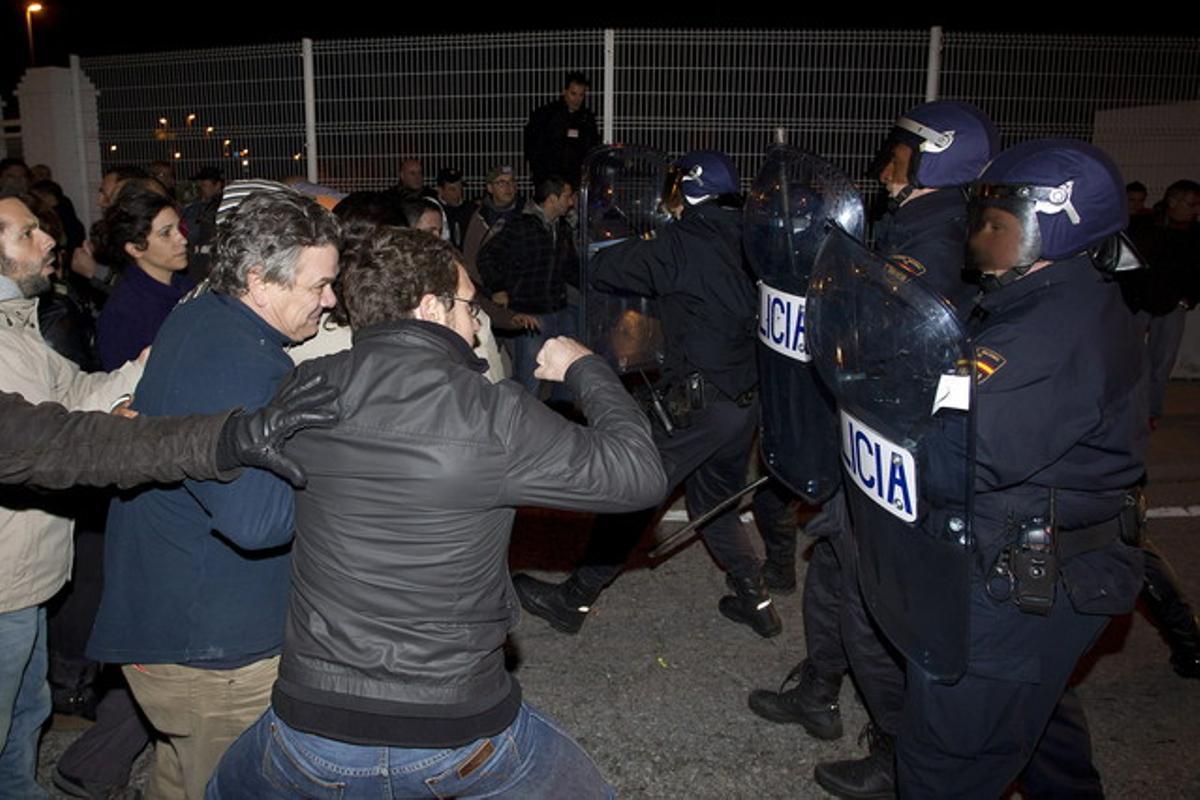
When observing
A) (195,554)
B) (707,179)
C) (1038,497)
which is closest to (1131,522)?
(1038,497)

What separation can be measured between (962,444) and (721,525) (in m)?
2.56

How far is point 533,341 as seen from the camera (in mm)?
7918

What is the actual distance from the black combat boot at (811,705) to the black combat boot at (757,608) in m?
0.66

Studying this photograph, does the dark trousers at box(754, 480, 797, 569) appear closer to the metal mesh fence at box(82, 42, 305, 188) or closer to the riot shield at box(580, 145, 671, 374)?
the riot shield at box(580, 145, 671, 374)

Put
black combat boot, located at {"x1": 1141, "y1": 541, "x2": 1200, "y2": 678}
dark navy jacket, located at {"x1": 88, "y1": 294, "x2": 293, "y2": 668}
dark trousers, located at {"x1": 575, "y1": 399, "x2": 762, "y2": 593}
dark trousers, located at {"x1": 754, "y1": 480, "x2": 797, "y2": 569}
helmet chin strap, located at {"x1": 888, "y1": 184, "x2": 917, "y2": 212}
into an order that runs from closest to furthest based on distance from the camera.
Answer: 1. dark navy jacket, located at {"x1": 88, "y1": 294, "x2": 293, "y2": 668}
2. helmet chin strap, located at {"x1": 888, "y1": 184, "x2": 917, "y2": 212}
3. black combat boot, located at {"x1": 1141, "y1": 541, "x2": 1200, "y2": 678}
4. dark trousers, located at {"x1": 575, "y1": 399, "x2": 762, "y2": 593}
5. dark trousers, located at {"x1": 754, "y1": 480, "x2": 797, "y2": 569}

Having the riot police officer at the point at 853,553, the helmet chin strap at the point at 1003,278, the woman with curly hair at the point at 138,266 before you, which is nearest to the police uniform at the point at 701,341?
the riot police officer at the point at 853,553

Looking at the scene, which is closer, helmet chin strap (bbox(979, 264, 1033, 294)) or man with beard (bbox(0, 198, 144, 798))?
helmet chin strap (bbox(979, 264, 1033, 294))

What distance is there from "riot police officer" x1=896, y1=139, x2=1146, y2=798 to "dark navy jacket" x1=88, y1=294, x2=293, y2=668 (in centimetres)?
171

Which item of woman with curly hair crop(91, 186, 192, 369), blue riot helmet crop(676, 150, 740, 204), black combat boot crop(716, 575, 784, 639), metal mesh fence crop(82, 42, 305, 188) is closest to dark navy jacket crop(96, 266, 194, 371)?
woman with curly hair crop(91, 186, 192, 369)

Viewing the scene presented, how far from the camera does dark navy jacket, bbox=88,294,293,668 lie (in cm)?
234

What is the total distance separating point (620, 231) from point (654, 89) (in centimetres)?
395

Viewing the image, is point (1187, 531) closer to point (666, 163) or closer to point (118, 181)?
Result: point (666, 163)

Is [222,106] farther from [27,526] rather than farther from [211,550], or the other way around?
[211,550]

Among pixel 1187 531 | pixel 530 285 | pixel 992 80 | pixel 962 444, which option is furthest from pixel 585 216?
pixel 992 80
